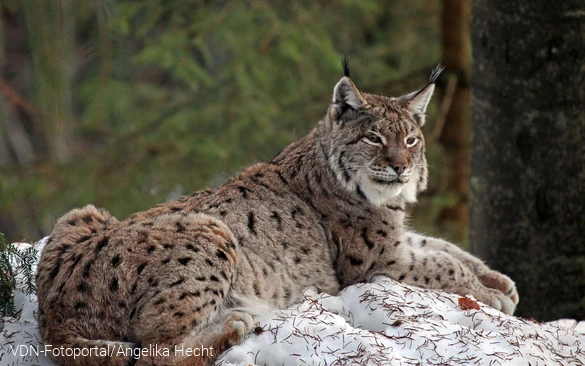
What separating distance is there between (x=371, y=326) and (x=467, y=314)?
621mm

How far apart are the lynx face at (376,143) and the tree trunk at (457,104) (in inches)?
164

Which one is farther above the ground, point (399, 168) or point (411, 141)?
point (411, 141)

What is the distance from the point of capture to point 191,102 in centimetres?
1008

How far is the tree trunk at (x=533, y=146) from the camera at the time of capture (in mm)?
6254

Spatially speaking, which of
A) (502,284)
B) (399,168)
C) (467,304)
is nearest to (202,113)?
(399,168)

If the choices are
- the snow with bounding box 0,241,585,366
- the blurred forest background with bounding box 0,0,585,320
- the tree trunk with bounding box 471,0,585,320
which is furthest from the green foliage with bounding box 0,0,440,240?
the snow with bounding box 0,241,585,366

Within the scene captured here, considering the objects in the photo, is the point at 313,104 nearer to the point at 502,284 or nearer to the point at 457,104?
Answer: the point at 457,104

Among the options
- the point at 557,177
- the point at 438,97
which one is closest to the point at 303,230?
the point at 557,177

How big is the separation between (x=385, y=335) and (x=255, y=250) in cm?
107

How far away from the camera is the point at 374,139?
18.7ft

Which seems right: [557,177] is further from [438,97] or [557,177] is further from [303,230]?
[438,97]

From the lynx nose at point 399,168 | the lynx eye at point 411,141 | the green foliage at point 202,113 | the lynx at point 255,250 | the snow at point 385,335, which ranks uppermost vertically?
the green foliage at point 202,113

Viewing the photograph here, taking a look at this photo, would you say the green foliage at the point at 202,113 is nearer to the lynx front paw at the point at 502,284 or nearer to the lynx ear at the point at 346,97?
the lynx ear at the point at 346,97

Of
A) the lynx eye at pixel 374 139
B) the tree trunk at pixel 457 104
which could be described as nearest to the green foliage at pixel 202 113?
the tree trunk at pixel 457 104
